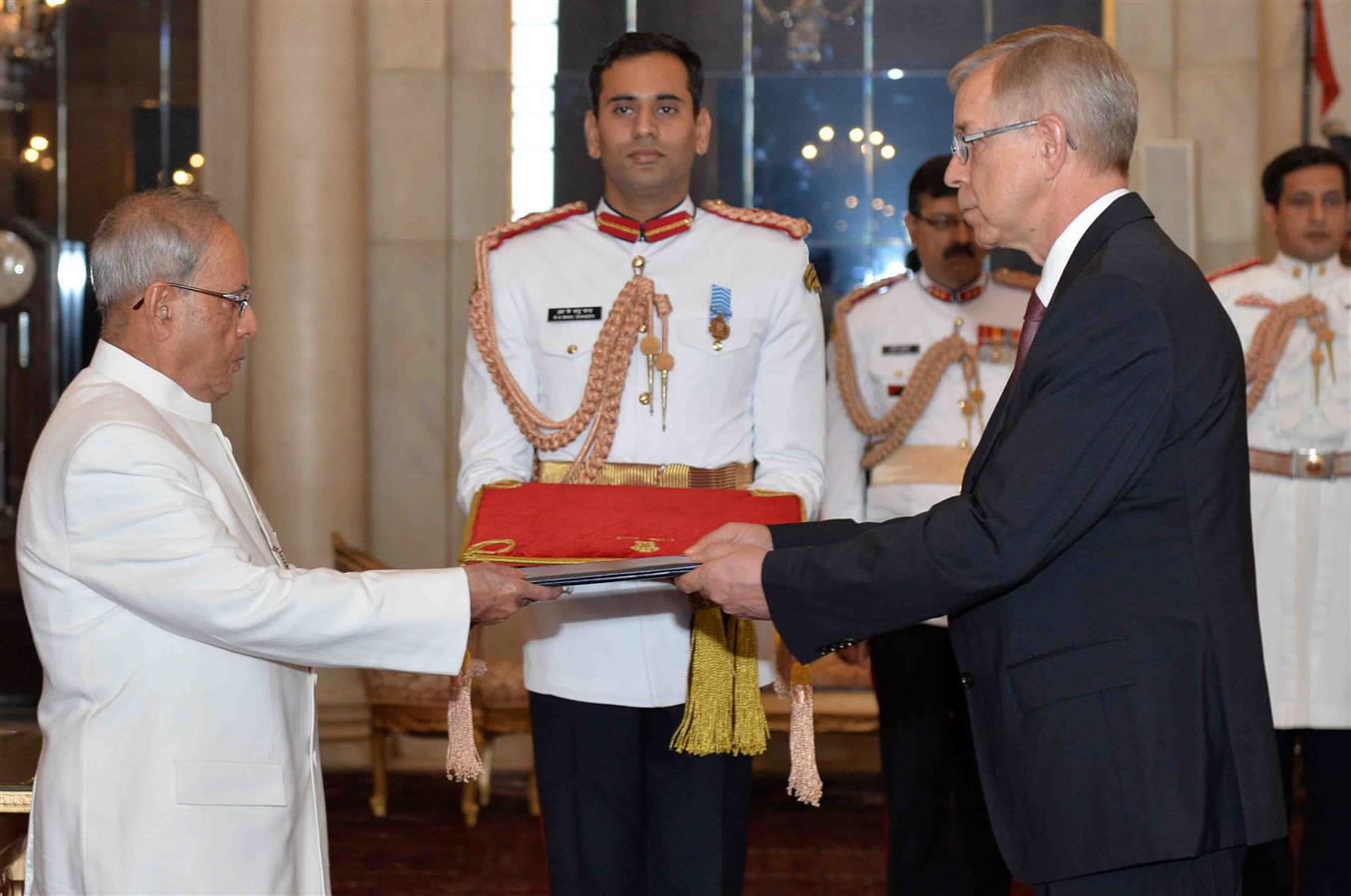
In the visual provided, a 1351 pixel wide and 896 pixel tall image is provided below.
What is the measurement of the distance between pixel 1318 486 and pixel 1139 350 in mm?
2482

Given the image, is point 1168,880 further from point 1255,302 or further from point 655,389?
point 1255,302

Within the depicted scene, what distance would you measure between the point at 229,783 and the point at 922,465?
7.54 ft

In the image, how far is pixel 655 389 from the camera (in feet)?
10.0

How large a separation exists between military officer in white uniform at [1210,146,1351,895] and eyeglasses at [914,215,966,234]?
82 centimetres

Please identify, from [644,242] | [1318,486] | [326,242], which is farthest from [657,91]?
[326,242]

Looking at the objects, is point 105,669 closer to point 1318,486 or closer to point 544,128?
point 1318,486

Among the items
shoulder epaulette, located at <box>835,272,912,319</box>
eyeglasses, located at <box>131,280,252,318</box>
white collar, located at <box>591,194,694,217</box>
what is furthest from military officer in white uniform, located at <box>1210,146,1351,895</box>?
eyeglasses, located at <box>131,280,252,318</box>

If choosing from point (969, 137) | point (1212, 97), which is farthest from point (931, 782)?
point (1212, 97)

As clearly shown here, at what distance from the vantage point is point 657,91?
121 inches

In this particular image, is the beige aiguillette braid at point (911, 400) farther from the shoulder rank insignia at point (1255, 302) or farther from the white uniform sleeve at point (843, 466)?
the shoulder rank insignia at point (1255, 302)

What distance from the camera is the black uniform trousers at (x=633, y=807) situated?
2854 mm

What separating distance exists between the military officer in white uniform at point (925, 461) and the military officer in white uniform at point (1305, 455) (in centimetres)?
71

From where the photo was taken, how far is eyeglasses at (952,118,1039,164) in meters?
2.24

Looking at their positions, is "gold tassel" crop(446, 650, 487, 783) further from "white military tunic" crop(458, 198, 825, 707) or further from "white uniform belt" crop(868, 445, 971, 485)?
"white uniform belt" crop(868, 445, 971, 485)
